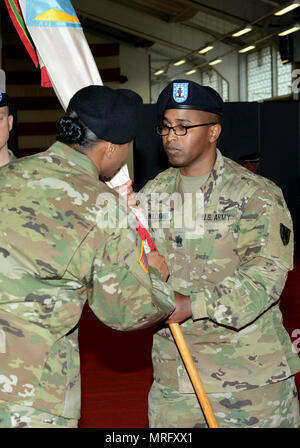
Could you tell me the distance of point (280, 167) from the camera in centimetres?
985

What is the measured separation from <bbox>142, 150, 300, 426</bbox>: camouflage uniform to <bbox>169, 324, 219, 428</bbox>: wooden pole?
6 centimetres

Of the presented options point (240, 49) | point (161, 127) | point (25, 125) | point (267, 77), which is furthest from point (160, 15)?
point (161, 127)

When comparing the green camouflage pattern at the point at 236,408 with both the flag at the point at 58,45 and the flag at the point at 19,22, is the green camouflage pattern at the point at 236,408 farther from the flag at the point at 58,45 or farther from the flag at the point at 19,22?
the flag at the point at 19,22

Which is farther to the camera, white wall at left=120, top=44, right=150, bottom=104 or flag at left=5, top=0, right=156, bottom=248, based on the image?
white wall at left=120, top=44, right=150, bottom=104

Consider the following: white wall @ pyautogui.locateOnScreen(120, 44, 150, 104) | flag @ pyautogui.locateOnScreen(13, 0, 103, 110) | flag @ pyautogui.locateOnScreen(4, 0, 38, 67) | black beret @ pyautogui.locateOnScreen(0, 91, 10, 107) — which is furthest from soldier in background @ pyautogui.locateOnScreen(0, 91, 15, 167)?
white wall @ pyautogui.locateOnScreen(120, 44, 150, 104)

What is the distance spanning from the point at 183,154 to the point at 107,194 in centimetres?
66

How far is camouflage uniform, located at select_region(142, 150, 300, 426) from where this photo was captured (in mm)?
1883

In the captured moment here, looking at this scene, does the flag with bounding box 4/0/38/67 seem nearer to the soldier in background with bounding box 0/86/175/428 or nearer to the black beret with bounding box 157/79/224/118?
the black beret with bounding box 157/79/224/118

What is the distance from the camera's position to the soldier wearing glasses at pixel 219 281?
6.28 feet

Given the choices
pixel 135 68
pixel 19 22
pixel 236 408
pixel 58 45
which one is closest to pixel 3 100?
pixel 19 22

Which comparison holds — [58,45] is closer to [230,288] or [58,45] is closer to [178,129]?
[178,129]

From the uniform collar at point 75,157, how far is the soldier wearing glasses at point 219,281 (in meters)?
0.59

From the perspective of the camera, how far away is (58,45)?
202 cm

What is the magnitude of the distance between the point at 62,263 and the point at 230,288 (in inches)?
25.8
